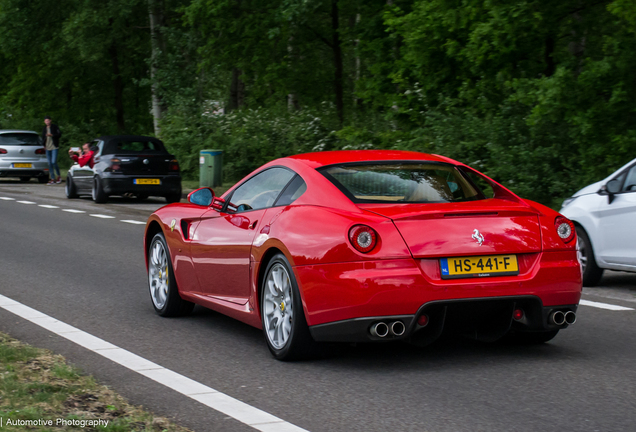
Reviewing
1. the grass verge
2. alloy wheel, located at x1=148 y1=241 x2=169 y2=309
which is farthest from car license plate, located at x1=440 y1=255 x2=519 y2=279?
alloy wheel, located at x1=148 y1=241 x2=169 y2=309

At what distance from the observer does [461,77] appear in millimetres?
20531

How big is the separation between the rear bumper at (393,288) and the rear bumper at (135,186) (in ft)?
52.9

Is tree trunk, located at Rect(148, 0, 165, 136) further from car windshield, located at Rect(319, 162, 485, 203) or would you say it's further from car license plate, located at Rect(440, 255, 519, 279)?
car license plate, located at Rect(440, 255, 519, 279)

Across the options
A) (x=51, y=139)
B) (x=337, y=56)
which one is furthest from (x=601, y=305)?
(x=337, y=56)

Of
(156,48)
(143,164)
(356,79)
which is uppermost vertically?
(156,48)

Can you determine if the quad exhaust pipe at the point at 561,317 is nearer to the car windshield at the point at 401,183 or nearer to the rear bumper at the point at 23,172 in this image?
the car windshield at the point at 401,183

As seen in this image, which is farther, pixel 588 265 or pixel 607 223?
pixel 588 265

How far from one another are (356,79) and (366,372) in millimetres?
28632

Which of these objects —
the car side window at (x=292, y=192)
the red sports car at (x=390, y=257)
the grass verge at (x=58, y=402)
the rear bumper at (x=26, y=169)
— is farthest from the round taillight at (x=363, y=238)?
the rear bumper at (x=26, y=169)

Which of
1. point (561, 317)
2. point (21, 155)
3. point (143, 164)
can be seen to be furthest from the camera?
point (21, 155)

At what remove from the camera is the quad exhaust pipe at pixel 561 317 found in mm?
5816

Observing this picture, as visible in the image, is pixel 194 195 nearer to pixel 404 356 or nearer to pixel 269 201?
pixel 269 201

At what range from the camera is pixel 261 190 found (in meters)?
6.72

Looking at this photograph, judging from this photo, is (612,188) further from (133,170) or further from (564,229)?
(133,170)
